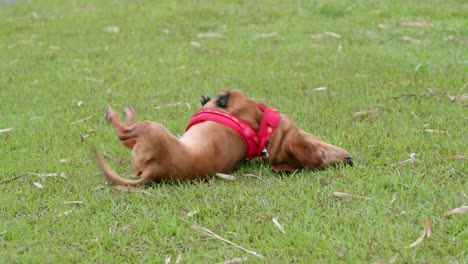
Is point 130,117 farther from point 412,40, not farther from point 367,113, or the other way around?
point 412,40

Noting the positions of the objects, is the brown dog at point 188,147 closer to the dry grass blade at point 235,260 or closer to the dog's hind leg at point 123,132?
the dog's hind leg at point 123,132

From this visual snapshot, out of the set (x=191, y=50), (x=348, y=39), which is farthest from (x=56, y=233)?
(x=348, y=39)

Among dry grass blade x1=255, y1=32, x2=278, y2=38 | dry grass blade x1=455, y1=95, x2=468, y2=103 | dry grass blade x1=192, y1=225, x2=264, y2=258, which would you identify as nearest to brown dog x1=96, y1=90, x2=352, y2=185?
dry grass blade x1=192, y1=225, x2=264, y2=258

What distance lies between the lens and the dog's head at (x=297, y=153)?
3.88m

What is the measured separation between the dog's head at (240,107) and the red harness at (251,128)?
0.13ft

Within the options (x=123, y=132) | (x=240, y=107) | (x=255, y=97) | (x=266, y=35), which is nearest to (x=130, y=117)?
(x=123, y=132)

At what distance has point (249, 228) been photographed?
10.3ft

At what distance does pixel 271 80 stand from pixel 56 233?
11.2 ft

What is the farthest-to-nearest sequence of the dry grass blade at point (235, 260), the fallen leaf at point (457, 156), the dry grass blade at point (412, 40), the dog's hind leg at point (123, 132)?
the dry grass blade at point (412, 40)
the fallen leaf at point (457, 156)
the dog's hind leg at point (123, 132)
the dry grass blade at point (235, 260)

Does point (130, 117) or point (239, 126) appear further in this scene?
point (130, 117)

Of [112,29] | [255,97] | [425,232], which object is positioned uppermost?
[425,232]

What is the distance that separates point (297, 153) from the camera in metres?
3.87

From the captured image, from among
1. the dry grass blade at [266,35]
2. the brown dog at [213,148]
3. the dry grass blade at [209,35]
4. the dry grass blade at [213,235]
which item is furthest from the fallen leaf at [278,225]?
the dry grass blade at [209,35]

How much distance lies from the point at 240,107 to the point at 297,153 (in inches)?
17.2
